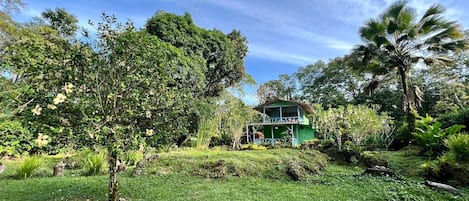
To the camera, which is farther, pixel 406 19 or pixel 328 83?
pixel 328 83

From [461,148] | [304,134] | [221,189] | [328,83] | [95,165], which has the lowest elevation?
[221,189]

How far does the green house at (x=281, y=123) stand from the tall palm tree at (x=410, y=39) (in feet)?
31.0

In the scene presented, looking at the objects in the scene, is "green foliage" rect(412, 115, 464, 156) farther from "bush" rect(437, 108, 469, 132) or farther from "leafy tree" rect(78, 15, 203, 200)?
"leafy tree" rect(78, 15, 203, 200)

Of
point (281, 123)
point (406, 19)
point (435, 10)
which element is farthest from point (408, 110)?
point (281, 123)

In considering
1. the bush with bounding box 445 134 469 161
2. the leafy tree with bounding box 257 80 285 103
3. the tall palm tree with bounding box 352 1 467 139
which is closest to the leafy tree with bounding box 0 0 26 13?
the tall palm tree with bounding box 352 1 467 139

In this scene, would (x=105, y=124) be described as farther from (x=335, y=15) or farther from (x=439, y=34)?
(x=439, y=34)

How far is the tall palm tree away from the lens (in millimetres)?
10328

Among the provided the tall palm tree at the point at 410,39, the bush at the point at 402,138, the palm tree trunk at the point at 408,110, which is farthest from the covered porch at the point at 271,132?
the tall palm tree at the point at 410,39

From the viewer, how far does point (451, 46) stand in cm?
1046

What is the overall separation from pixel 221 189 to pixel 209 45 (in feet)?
45.7

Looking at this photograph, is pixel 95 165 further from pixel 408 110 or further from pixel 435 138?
pixel 408 110

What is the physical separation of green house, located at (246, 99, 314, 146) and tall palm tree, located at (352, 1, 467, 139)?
31.0 ft

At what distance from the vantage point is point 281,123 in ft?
66.5

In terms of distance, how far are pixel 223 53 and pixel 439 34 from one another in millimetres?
11866
